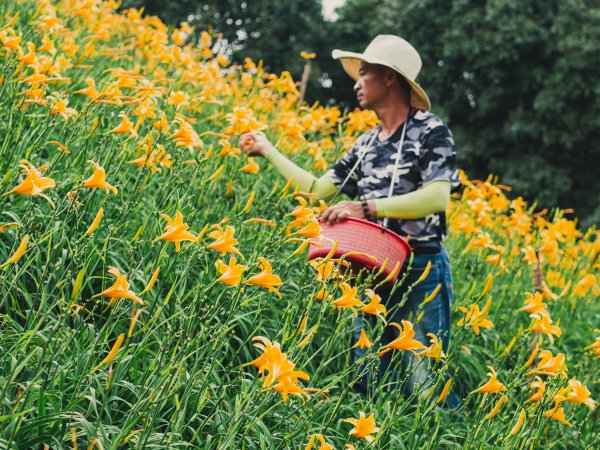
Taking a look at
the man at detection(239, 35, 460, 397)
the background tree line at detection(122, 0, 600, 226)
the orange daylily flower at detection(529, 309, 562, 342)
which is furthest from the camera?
the background tree line at detection(122, 0, 600, 226)

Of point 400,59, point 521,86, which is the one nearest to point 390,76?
point 400,59

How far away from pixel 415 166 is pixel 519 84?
535 inches

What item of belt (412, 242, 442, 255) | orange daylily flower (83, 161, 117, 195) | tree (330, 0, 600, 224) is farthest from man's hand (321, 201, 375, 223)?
tree (330, 0, 600, 224)

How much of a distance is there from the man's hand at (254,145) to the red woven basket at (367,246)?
0.76m

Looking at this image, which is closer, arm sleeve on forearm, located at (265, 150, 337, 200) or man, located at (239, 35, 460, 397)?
Answer: man, located at (239, 35, 460, 397)

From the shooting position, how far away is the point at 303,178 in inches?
116

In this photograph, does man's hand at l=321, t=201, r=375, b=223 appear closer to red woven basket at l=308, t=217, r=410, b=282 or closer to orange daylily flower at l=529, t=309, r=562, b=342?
red woven basket at l=308, t=217, r=410, b=282

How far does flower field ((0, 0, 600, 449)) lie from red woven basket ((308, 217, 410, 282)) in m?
0.08

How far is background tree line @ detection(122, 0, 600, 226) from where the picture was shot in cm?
1340

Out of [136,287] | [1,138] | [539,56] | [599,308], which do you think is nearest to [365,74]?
[136,287]

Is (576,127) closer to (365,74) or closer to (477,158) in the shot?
(477,158)

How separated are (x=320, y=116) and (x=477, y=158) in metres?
12.2

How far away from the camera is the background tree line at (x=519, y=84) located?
1340 cm

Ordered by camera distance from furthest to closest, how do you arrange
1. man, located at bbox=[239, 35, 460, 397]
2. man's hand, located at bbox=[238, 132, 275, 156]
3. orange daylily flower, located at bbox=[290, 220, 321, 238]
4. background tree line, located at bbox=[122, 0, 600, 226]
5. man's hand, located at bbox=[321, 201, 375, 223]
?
background tree line, located at bbox=[122, 0, 600, 226] < man's hand, located at bbox=[238, 132, 275, 156] < man, located at bbox=[239, 35, 460, 397] < man's hand, located at bbox=[321, 201, 375, 223] < orange daylily flower, located at bbox=[290, 220, 321, 238]
